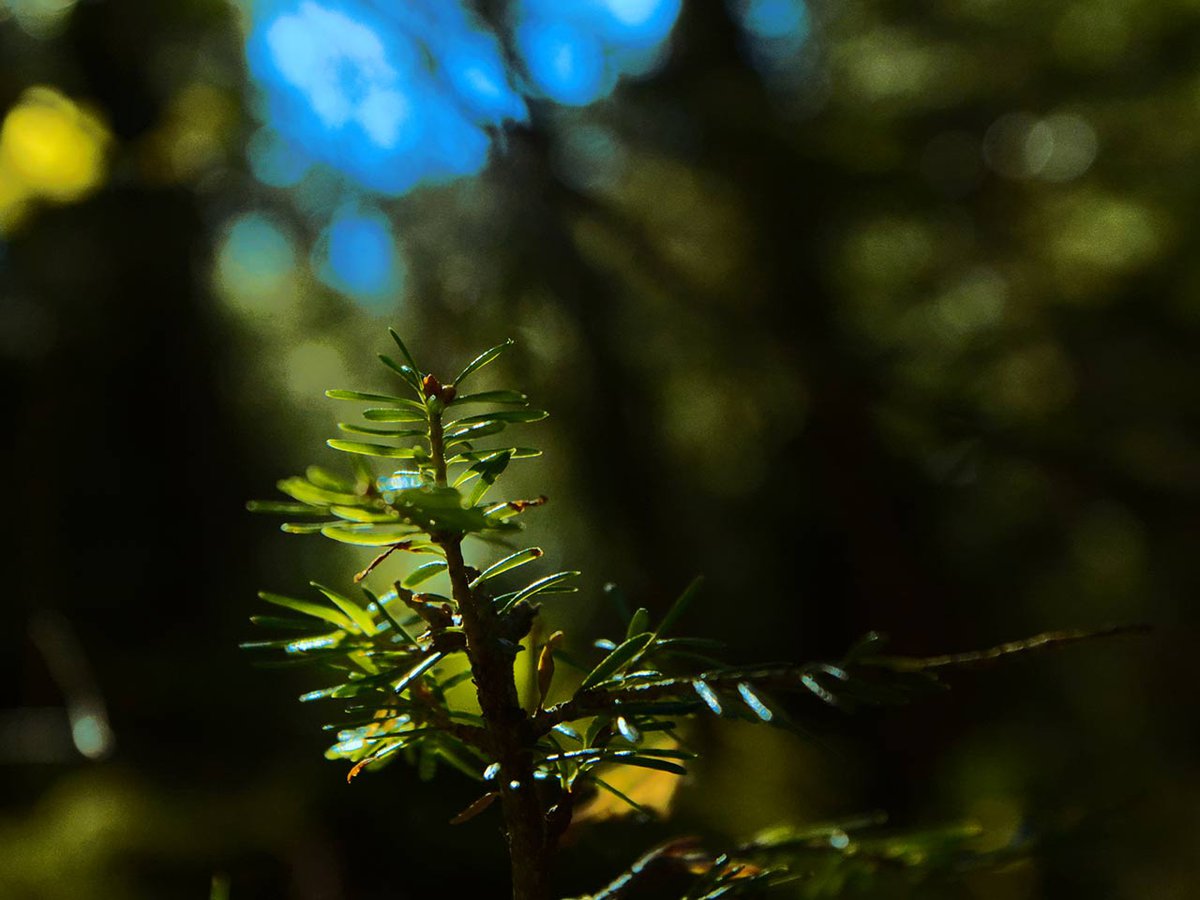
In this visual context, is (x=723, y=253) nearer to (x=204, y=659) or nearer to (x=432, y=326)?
(x=432, y=326)

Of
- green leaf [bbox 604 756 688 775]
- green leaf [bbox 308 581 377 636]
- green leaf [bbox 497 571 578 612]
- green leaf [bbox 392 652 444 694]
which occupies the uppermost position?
green leaf [bbox 308 581 377 636]

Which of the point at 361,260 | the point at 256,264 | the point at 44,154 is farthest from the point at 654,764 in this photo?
the point at 256,264

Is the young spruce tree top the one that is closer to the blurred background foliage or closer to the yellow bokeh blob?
the blurred background foliage

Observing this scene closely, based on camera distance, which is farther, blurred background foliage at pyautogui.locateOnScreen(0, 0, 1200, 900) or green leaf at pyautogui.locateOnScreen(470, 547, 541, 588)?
blurred background foliage at pyautogui.locateOnScreen(0, 0, 1200, 900)

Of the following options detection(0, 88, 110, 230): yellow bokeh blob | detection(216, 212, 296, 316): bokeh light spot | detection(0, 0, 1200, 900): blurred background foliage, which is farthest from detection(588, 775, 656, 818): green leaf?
detection(216, 212, 296, 316): bokeh light spot

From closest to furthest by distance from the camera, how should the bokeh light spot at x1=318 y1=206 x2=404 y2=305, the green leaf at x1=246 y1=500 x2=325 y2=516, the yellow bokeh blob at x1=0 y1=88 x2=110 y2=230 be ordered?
the green leaf at x1=246 y1=500 x2=325 y2=516
the yellow bokeh blob at x1=0 y1=88 x2=110 y2=230
the bokeh light spot at x1=318 y1=206 x2=404 y2=305

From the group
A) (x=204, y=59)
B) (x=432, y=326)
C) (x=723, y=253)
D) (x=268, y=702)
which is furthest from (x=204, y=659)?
(x=723, y=253)
